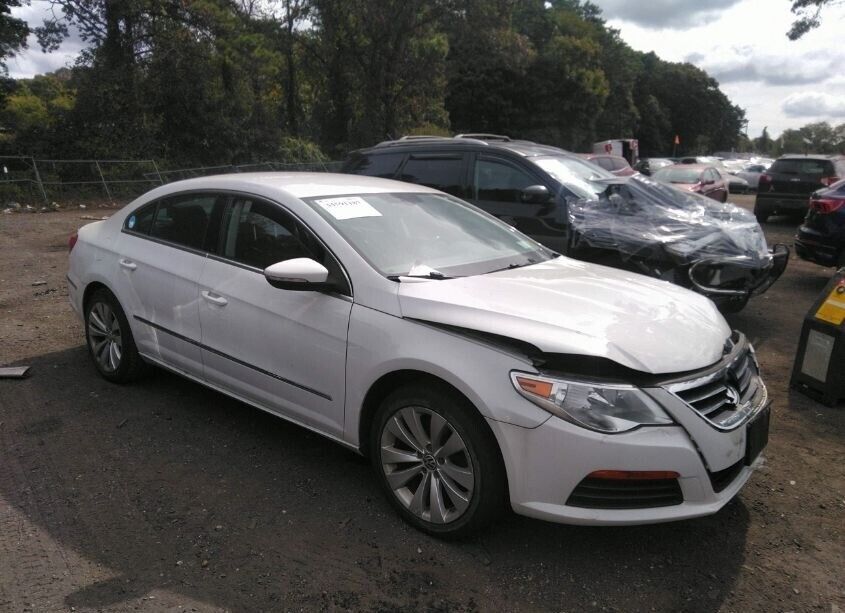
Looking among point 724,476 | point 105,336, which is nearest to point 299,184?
point 105,336

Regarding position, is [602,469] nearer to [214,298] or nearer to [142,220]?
[214,298]

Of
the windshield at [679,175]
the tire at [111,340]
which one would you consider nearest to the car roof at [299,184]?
the tire at [111,340]

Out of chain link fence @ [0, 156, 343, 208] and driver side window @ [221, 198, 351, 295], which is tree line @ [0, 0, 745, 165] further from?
driver side window @ [221, 198, 351, 295]

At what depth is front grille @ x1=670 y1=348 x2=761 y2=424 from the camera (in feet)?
8.62

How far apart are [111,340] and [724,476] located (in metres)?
4.02

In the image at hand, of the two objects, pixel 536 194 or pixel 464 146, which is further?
pixel 464 146

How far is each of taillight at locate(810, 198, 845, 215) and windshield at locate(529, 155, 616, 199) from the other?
118 inches

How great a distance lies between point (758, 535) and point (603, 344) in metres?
1.31

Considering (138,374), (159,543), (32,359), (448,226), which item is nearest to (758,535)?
(448,226)

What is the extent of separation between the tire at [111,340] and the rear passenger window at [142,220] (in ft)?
1.64

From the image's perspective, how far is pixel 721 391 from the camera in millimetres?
2773

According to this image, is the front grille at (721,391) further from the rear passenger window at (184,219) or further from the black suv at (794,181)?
the black suv at (794,181)

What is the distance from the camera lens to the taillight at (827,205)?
790 cm

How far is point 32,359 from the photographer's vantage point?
5.25 meters
